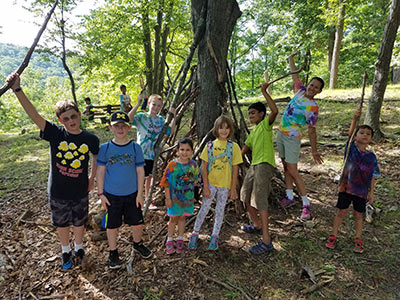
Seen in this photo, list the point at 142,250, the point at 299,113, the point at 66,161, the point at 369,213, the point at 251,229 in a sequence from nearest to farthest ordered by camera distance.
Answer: the point at 66,161
the point at 142,250
the point at 251,229
the point at 299,113
the point at 369,213

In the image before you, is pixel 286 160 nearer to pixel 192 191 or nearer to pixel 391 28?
pixel 192 191

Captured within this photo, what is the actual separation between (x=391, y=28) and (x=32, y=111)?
6.74 m

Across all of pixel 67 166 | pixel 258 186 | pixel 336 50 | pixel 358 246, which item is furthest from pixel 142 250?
pixel 336 50

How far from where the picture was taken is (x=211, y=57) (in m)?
3.55

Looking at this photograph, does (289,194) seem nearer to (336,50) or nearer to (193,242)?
(193,242)

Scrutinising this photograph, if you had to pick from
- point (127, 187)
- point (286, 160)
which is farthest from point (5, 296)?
point (286, 160)

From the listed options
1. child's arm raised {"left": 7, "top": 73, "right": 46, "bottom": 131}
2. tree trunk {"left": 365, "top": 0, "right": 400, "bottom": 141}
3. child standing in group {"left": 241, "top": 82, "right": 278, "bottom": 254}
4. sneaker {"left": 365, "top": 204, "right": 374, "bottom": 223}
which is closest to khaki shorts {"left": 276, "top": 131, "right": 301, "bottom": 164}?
child standing in group {"left": 241, "top": 82, "right": 278, "bottom": 254}

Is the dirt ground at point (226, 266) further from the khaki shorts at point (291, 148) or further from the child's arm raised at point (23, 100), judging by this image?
the child's arm raised at point (23, 100)

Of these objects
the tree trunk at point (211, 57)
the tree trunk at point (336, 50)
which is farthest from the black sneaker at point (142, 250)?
the tree trunk at point (336, 50)

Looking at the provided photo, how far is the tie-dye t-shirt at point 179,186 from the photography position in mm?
2869

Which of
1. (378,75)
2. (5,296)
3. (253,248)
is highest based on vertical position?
(378,75)

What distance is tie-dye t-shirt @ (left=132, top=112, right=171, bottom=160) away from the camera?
3756mm

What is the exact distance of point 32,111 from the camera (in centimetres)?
235

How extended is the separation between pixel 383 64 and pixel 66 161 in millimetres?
6515
